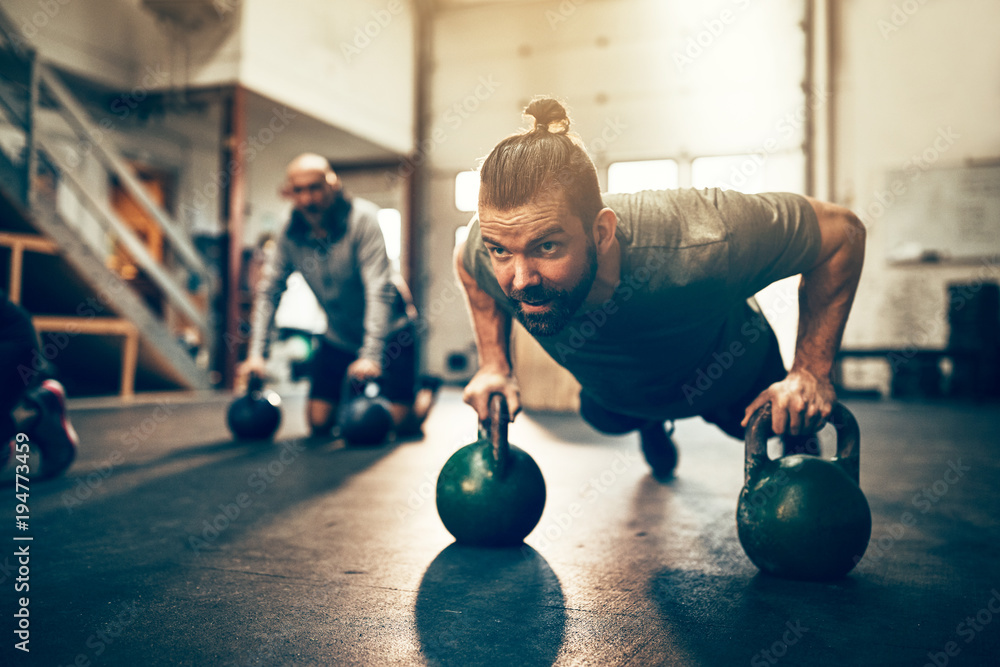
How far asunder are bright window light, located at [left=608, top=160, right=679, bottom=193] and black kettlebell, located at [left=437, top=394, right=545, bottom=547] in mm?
6818

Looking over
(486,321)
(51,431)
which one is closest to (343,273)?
(51,431)

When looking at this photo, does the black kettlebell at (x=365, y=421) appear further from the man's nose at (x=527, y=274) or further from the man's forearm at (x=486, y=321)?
the man's nose at (x=527, y=274)

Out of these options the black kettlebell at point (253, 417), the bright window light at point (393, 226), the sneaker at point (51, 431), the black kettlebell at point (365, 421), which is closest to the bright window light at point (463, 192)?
the bright window light at point (393, 226)

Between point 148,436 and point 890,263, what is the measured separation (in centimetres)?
704

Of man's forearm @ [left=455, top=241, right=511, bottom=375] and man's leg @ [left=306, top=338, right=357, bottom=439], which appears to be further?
man's leg @ [left=306, top=338, right=357, bottom=439]

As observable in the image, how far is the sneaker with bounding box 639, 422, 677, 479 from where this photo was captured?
2416 mm

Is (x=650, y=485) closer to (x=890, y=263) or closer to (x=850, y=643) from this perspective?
(x=850, y=643)

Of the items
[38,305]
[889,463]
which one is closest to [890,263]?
[889,463]

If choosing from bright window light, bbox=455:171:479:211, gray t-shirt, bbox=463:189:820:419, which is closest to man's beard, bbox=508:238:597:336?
gray t-shirt, bbox=463:189:820:419

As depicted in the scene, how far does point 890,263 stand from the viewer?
24.2 feet

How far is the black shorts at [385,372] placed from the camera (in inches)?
135

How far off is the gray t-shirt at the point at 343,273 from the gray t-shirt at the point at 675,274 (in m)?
1.50

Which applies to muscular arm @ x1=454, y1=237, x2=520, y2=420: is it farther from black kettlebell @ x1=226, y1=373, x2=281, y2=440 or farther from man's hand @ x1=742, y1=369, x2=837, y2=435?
black kettlebell @ x1=226, y1=373, x2=281, y2=440

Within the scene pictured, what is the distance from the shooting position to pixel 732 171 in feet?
25.6
